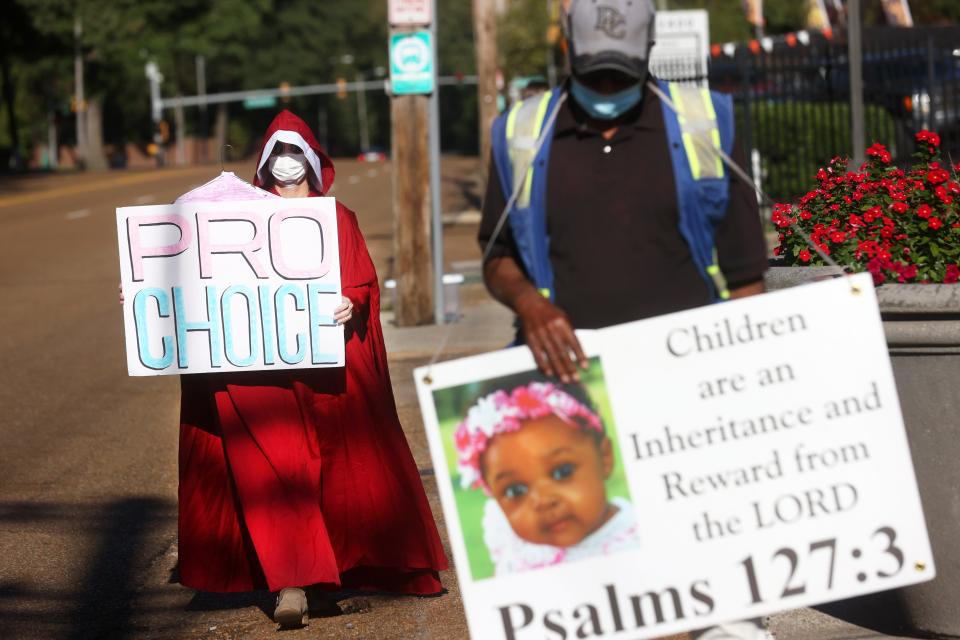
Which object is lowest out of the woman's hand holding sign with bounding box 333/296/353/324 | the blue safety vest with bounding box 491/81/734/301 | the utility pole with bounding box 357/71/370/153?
the woman's hand holding sign with bounding box 333/296/353/324

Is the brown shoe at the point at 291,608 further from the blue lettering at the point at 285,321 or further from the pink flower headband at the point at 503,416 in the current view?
the pink flower headband at the point at 503,416

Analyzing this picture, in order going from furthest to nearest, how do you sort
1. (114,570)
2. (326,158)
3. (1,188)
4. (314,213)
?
(1,188) → (114,570) → (326,158) → (314,213)

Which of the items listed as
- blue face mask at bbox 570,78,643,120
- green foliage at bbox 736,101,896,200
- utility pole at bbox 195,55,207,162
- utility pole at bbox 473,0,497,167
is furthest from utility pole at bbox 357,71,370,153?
blue face mask at bbox 570,78,643,120

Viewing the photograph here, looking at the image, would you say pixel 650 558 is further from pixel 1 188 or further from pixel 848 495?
pixel 1 188

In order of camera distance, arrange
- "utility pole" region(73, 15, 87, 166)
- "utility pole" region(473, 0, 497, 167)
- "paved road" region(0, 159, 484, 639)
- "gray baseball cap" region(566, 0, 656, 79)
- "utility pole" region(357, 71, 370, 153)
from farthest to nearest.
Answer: "utility pole" region(357, 71, 370, 153) < "utility pole" region(73, 15, 87, 166) < "utility pole" region(473, 0, 497, 167) < "paved road" region(0, 159, 484, 639) < "gray baseball cap" region(566, 0, 656, 79)

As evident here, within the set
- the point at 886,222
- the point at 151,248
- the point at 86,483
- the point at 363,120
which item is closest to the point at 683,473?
the point at 886,222

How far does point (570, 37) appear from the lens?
3.48m

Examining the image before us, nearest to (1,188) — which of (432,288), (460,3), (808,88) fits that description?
(808,88)

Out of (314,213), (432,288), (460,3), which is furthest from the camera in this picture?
(460,3)

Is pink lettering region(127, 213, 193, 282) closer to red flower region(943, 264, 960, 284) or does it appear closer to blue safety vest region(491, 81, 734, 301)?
blue safety vest region(491, 81, 734, 301)

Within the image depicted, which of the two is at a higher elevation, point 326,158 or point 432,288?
point 326,158

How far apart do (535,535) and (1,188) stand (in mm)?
46428

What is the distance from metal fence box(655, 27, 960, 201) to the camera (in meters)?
20.5

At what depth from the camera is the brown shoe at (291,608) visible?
5441 mm
